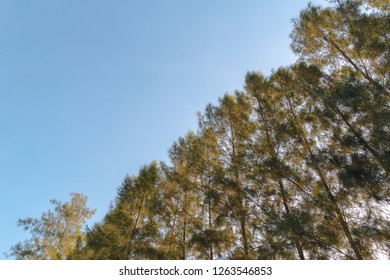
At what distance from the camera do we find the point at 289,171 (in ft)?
21.7

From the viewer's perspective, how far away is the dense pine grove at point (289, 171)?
5297 millimetres

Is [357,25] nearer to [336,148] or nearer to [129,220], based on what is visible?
[336,148]

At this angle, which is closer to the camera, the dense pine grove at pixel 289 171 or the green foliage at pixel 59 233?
the dense pine grove at pixel 289 171

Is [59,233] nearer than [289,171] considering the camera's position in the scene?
No

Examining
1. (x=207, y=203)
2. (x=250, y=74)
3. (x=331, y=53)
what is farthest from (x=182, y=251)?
(x=331, y=53)

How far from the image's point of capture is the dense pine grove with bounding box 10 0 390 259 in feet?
17.4

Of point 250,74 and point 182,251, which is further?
point 250,74

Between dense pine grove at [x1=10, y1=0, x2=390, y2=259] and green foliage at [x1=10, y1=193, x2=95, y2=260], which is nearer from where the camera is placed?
dense pine grove at [x1=10, y1=0, x2=390, y2=259]
